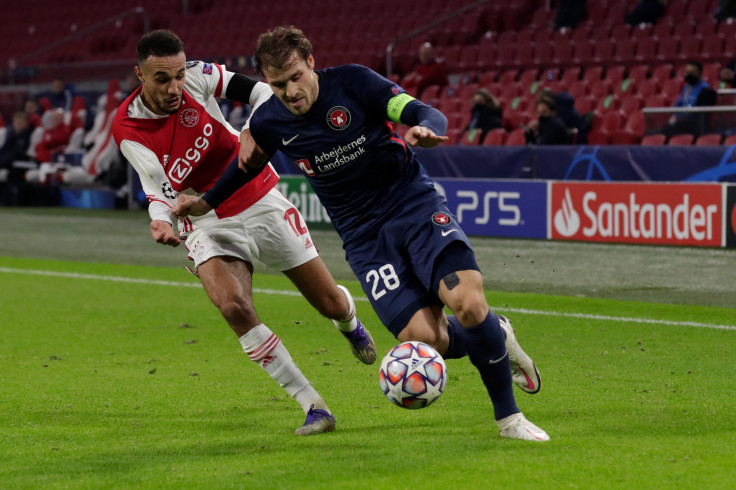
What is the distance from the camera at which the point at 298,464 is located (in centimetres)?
467

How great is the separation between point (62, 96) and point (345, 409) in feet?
60.6

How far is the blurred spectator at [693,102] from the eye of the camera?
1367 cm

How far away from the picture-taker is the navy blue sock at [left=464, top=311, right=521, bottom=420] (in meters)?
4.82

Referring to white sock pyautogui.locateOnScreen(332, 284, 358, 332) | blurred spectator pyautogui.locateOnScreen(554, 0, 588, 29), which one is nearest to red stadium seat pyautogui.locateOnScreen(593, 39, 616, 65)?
blurred spectator pyautogui.locateOnScreen(554, 0, 588, 29)

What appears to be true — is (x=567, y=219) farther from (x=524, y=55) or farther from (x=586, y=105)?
(x=524, y=55)

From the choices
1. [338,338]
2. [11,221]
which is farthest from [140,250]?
[338,338]

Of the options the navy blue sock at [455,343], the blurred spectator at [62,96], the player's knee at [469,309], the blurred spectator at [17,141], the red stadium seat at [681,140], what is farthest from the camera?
the blurred spectator at [62,96]

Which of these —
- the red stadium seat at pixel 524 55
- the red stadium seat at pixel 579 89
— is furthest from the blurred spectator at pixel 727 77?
the red stadium seat at pixel 524 55

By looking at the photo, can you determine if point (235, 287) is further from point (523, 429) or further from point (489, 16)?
point (489, 16)

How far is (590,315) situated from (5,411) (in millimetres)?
4778

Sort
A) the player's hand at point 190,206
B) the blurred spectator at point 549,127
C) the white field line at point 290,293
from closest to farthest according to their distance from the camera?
the player's hand at point 190,206
the white field line at point 290,293
the blurred spectator at point 549,127

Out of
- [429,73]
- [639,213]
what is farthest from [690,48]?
[639,213]

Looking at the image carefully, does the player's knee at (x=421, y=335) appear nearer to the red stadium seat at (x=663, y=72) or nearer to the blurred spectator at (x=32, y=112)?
the red stadium seat at (x=663, y=72)

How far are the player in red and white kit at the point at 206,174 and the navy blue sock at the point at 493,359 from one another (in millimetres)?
1083
